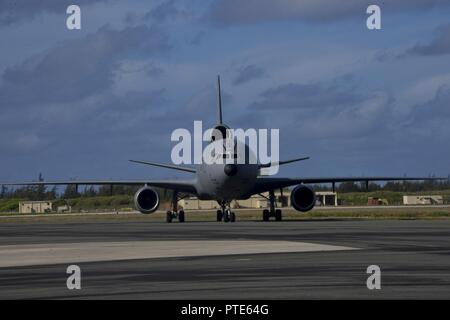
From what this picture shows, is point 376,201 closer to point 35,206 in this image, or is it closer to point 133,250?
point 35,206

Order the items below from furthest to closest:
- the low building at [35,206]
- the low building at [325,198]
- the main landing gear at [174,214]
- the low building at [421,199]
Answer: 1. the low building at [325,198]
2. the low building at [421,199]
3. the low building at [35,206]
4. the main landing gear at [174,214]

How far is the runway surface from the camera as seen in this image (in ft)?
55.0

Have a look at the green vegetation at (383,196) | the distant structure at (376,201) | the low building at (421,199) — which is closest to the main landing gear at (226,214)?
the distant structure at (376,201)

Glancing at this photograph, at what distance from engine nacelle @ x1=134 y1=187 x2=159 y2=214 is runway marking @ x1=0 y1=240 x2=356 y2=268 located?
28528mm

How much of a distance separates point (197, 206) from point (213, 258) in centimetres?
10315

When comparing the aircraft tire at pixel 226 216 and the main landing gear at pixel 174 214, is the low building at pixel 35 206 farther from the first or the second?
the aircraft tire at pixel 226 216

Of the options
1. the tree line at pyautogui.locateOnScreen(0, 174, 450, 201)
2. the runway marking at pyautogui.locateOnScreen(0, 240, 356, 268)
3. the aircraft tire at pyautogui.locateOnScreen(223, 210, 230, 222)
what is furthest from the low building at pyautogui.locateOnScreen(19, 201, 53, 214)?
the runway marking at pyautogui.locateOnScreen(0, 240, 356, 268)

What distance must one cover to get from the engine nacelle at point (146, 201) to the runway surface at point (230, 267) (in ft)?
87.3

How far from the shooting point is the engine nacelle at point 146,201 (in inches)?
2419

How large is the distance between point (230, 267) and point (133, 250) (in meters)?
6.91

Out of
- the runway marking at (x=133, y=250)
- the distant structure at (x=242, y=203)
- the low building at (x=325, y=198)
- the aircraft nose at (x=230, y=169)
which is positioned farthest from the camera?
the low building at (x=325, y=198)

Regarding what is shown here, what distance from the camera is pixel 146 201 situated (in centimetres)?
6172
